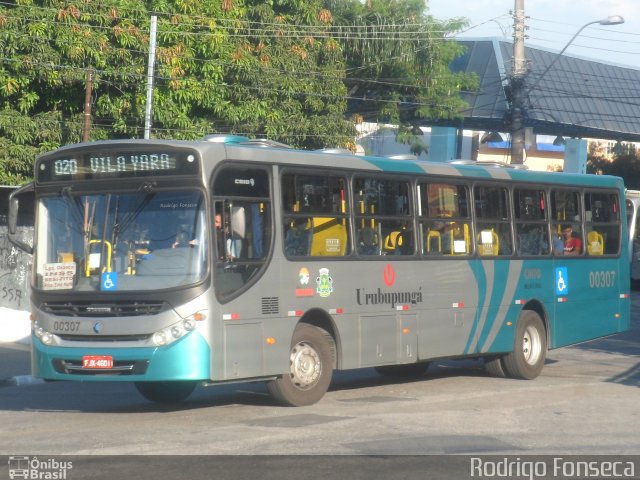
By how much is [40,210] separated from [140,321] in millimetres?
1962

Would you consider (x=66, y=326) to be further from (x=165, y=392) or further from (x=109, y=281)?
(x=165, y=392)

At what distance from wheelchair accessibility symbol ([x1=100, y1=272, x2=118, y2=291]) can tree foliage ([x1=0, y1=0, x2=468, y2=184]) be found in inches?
549

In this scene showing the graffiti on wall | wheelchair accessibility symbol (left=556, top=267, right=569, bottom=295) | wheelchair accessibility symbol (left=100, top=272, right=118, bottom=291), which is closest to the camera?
wheelchair accessibility symbol (left=100, top=272, right=118, bottom=291)

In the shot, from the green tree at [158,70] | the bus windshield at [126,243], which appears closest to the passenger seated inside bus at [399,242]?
the bus windshield at [126,243]

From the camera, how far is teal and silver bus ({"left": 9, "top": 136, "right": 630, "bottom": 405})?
445 inches

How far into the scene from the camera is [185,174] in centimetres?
1142

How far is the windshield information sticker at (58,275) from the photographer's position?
1170 centimetres

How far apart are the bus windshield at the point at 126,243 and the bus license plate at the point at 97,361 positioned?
2.28 feet

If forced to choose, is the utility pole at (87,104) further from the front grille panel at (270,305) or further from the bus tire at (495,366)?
the front grille panel at (270,305)

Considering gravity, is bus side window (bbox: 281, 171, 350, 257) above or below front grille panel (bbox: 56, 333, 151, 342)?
above

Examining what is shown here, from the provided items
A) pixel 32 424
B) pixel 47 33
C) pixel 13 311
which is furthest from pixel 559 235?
pixel 47 33

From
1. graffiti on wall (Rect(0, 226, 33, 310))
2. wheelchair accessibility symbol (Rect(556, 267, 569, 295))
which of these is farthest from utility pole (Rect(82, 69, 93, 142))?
wheelchair accessibility symbol (Rect(556, 267, 569, 295))

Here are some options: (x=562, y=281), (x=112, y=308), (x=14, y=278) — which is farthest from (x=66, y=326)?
(x=14, y=278)

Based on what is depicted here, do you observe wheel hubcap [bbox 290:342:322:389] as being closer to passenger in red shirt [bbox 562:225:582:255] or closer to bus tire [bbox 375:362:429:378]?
bus tire [bbox 375:362:429:378]
